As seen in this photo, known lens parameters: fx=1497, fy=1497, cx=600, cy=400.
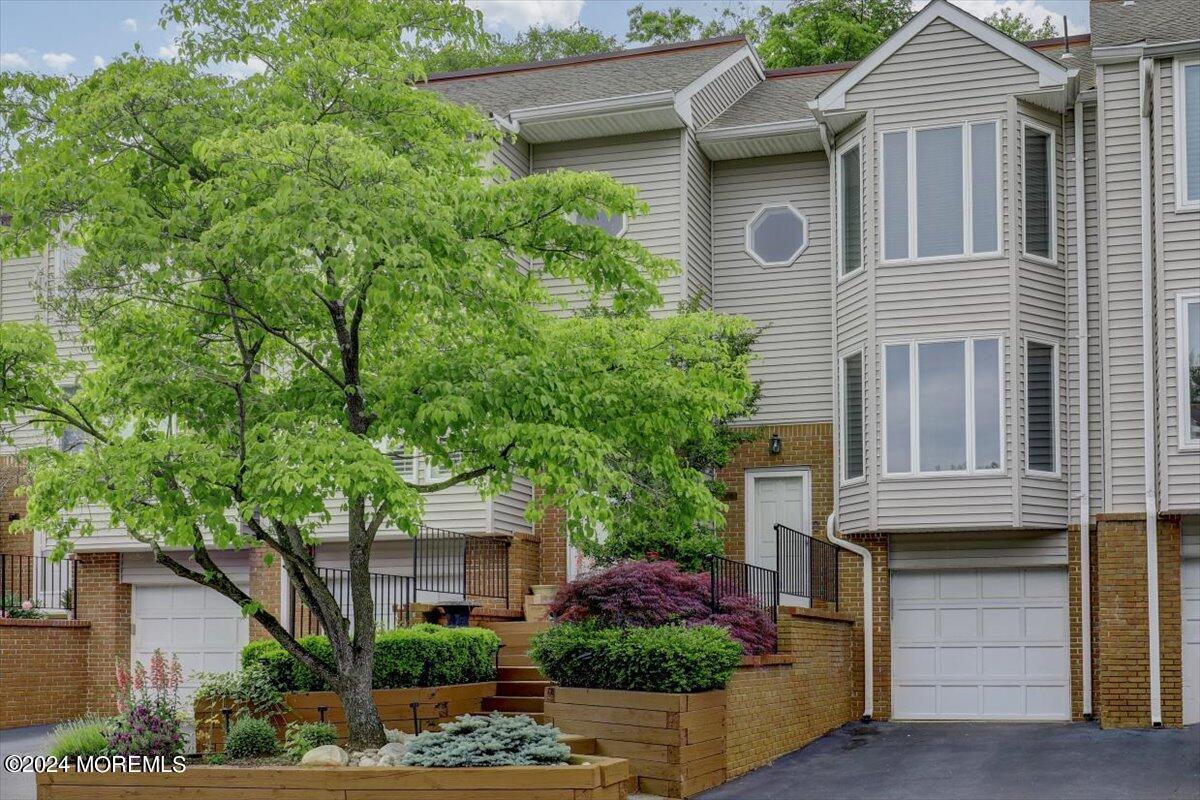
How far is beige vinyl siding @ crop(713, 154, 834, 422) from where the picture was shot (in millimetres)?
22281

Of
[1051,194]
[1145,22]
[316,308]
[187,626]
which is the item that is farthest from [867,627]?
[187,626]

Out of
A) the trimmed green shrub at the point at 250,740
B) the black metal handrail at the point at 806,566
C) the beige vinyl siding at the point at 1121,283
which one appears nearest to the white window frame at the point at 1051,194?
the beige vinyl siding at the point at 1121,283

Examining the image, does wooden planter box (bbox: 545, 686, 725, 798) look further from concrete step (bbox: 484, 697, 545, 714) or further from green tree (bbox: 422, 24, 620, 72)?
green tree (bbox: 422, 24, 620, 72)

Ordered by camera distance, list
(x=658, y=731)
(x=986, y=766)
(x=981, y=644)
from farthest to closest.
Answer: (x=981, y=644)
(x=986, y=766)
(x=658, y=731)

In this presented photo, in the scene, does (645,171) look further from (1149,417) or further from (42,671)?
(42,671)

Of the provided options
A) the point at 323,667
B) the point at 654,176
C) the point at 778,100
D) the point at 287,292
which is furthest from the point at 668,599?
the point at 778,100

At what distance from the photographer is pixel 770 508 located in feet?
72.9

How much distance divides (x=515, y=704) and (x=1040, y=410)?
26.7ft

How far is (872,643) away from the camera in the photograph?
20547mm

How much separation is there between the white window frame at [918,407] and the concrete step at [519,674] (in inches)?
220

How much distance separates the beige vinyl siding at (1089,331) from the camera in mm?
19938

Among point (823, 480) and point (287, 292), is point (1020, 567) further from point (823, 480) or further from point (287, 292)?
point (287, 292)

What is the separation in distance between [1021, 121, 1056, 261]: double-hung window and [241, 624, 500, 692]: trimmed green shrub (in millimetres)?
9338

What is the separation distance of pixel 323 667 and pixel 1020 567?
34.9 feet
